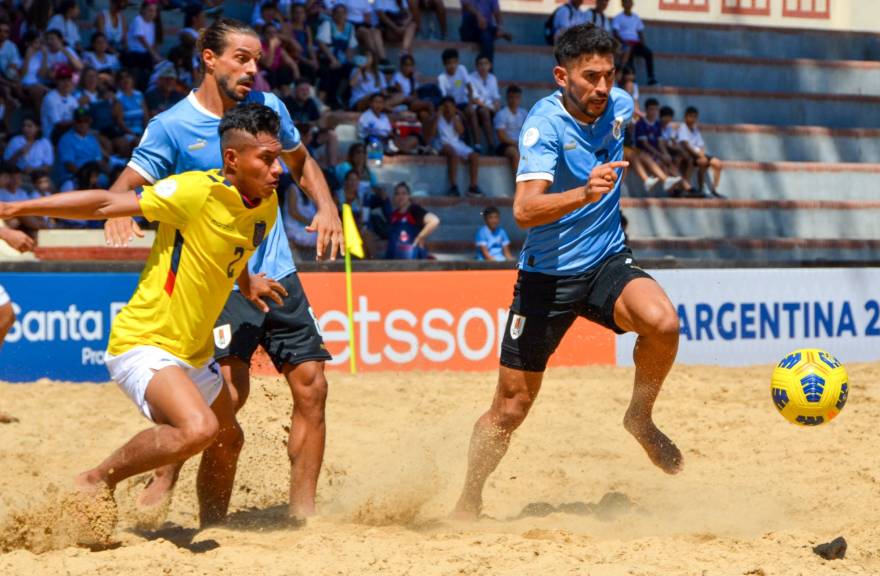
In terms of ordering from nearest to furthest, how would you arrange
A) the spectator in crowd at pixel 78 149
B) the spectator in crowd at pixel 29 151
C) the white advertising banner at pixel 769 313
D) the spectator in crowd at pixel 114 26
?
the white advertising banner at pixel 769 313, the spectator in crowd at pixel 29 151, the spectator in crowd at pixel 78 149, the spectator in crowd at pixel 114 26

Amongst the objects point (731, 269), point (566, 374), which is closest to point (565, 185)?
point (566, 374)

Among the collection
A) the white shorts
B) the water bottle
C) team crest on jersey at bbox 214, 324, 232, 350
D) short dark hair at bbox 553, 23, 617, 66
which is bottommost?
the white shorts

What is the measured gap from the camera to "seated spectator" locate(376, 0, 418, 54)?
16828 mm

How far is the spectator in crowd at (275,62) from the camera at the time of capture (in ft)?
49.3

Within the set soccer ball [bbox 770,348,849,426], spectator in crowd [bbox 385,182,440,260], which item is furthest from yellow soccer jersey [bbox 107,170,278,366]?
spectator in crowd [bbox 385,182,440,260]

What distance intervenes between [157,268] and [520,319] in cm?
185

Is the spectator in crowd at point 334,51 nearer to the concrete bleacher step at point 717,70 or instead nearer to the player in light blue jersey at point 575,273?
the concrete bleacher step at point 717,70

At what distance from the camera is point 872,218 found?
1933cm

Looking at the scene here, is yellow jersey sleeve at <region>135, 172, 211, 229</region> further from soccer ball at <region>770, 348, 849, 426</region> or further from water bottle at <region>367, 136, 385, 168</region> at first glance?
water bottle at <region>367, 136, 385, 168</region>

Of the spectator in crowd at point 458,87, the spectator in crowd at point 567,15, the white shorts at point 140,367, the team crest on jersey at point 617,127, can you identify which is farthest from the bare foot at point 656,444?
the spectator in crowd at point 567,15

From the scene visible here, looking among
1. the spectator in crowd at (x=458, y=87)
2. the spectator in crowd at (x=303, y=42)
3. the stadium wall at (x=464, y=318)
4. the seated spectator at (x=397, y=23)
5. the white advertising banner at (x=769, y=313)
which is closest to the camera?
the stadium wall at (x=464, y=318)

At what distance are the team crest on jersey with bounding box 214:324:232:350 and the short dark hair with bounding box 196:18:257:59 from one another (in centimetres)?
129

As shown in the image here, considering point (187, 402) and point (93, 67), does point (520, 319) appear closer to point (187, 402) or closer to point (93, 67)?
point (187, 402)

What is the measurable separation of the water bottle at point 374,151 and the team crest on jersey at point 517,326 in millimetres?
9226
